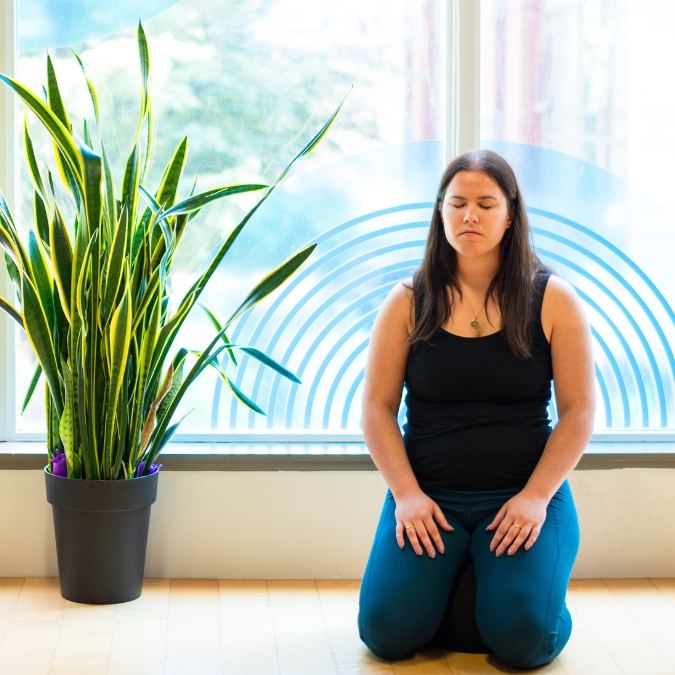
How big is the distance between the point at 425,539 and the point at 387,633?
0.23 metres

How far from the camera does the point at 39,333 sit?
2264mm

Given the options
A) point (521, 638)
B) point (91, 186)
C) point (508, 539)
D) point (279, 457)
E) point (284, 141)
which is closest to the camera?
point (521, 638)

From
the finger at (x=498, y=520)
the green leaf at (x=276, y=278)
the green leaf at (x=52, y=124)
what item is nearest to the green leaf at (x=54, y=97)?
the green leaf at (x=52, y=124)

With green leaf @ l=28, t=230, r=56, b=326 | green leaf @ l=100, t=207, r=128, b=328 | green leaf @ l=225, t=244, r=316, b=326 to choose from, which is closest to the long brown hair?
green leaf @ l=225, t=244, r=316, b=326

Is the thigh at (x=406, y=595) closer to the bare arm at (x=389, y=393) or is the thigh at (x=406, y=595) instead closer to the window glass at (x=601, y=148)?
the bare arm at (x=389, y=393)

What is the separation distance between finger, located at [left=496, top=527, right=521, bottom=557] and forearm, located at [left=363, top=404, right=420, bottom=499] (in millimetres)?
247

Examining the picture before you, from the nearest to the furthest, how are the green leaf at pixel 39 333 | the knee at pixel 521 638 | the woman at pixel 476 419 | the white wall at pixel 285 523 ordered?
1. the knee at pixel 521 638
2. the woman at pixel 476 419
3. the green leaf at pixel 39 333
4. the white wall at pixel 285 523

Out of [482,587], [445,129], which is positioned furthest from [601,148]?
[482,587]

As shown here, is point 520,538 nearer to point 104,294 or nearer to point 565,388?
point 565,388

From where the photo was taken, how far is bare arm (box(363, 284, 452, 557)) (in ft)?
7.19

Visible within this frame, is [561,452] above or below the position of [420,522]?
above

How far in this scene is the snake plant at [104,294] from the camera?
219 centimetres

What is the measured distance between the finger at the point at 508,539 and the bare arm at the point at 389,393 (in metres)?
0.23

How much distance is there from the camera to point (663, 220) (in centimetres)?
281
